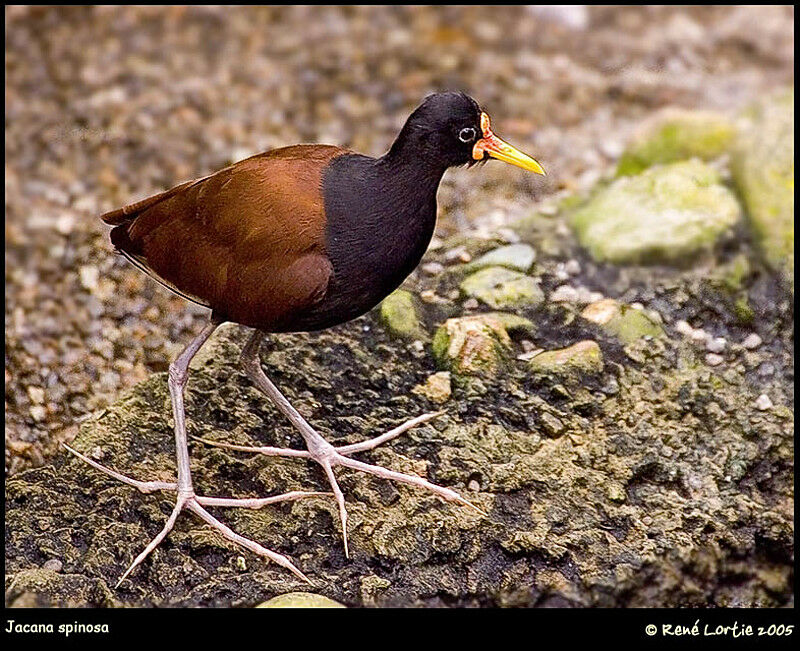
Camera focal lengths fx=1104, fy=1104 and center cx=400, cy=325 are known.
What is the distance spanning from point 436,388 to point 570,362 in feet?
1.68

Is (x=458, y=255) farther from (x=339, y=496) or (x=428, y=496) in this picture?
(x=339, y=496)

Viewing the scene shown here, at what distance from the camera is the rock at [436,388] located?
13.3ft

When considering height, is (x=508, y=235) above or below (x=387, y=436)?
above

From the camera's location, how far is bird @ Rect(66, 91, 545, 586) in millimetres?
3461

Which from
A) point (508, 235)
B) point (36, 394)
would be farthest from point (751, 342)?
point (36, 394)

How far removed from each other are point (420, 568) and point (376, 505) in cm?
32

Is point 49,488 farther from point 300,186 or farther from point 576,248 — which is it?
point 576,248

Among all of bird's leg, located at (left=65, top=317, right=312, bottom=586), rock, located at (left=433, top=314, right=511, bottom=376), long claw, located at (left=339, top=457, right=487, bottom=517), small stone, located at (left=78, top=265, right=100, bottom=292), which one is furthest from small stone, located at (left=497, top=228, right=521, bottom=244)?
small stone, located at (left=78, top=265, right=100, bottom=292)

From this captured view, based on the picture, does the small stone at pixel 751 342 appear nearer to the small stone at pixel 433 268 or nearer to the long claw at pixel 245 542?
the small stone at pixel 433 268

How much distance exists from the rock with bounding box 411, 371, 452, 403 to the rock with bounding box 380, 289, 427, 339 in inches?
9.4

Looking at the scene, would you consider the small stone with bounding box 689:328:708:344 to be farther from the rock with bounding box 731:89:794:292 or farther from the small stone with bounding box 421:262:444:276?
the small stone with bounding box 421:262:444:276

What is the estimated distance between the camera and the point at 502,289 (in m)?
4.56

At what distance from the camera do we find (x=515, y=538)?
3.52 metres

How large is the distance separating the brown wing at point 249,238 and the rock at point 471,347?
2.80ft
